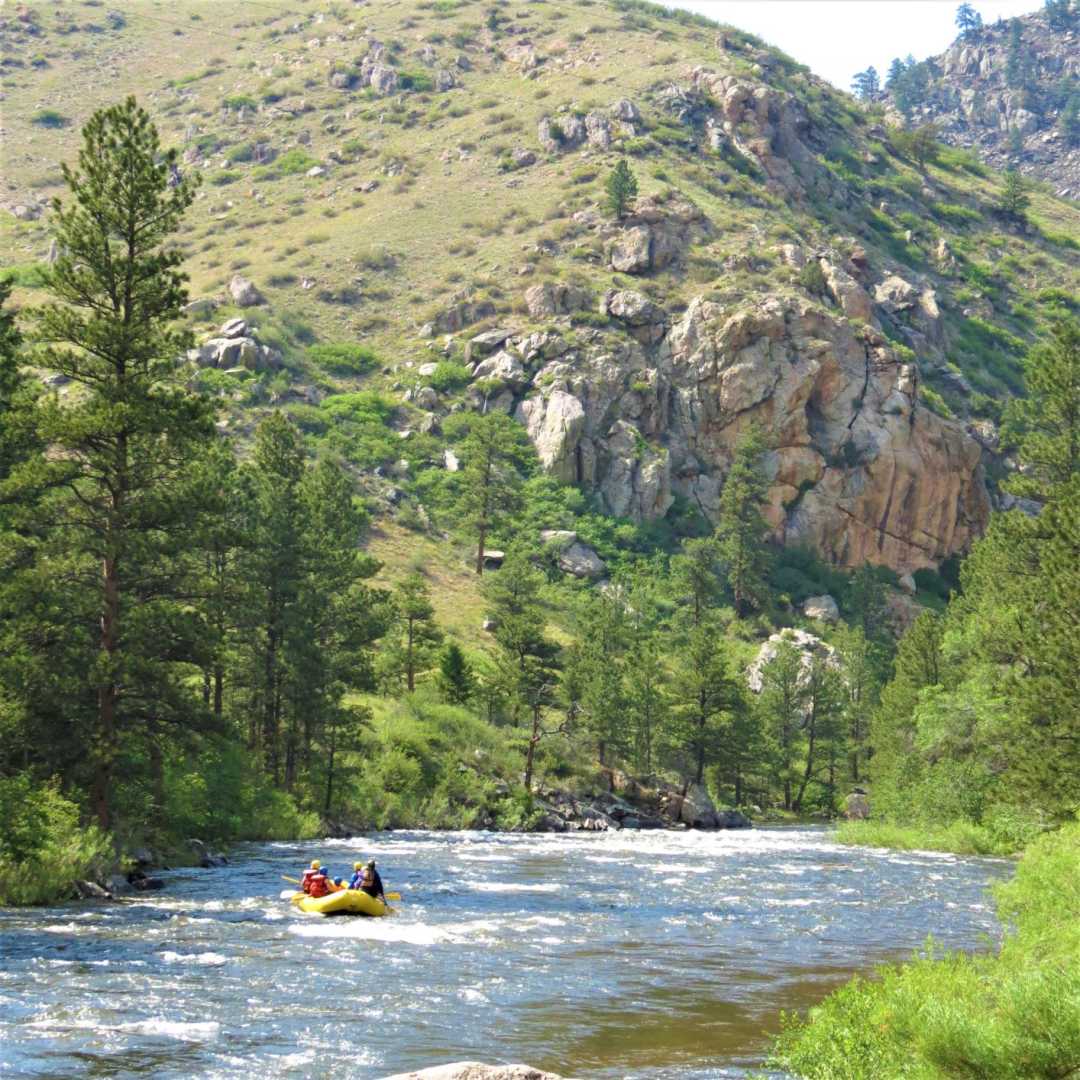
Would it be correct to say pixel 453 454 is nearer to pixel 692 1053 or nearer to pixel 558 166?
pixel 558 166

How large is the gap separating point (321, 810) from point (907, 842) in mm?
21971

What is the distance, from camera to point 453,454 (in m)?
104

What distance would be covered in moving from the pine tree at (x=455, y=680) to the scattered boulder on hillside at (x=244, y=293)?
193 ft

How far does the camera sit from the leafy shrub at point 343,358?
11356cm

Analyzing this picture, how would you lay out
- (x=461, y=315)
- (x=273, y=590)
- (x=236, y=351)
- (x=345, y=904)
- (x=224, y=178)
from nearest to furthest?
1. (x=345, y=904)
2. (x=273, y=590)
3. (x=236, y=351)
4. (x=461, y=315)
5. (x=224, y=178)

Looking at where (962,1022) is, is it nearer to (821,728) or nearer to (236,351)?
(821,728)

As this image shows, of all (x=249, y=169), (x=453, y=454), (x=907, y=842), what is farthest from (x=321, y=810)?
(x=249, y=169)

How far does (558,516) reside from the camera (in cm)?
9838

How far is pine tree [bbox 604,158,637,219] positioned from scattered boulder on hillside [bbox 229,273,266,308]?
35021 mm

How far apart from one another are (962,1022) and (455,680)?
5550 centimetres

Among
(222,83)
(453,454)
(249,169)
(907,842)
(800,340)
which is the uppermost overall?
(222,83)

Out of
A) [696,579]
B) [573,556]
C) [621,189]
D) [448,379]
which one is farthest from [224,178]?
[696,579]

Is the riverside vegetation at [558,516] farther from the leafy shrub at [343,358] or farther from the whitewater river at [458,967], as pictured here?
the whitewater river at [458,967]

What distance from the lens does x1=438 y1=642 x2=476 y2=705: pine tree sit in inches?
2547
